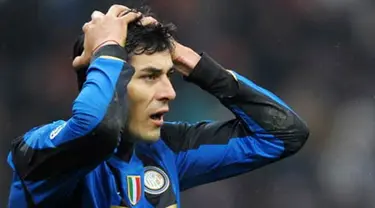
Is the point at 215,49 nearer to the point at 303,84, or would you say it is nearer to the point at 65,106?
the point at 303,84

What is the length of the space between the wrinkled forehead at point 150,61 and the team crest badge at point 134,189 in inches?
8.7

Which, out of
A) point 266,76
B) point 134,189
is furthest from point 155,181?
point 266,76

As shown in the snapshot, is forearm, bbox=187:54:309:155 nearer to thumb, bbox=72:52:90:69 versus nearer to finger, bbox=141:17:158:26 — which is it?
finger, bbox=141:17:158:26

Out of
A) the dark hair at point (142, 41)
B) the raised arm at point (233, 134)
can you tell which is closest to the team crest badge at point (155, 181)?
the raised arm at point (233, 134)

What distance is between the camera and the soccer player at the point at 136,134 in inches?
63.4

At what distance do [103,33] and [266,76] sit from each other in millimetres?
1413

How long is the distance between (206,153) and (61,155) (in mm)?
528

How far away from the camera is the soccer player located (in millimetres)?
1610

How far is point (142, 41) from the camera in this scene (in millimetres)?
1860

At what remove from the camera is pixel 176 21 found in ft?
10.0

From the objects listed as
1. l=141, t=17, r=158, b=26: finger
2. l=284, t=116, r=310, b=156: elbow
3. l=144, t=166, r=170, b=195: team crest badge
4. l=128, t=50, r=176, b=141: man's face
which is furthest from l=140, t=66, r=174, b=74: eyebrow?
l=284, t=116, r=310, b=156: elbow

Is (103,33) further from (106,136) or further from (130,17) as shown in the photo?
(106,136)

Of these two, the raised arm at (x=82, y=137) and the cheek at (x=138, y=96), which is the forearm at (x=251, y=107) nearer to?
the cheek at (x=138, y=96)

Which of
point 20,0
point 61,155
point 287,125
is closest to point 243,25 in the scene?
point 20,0
